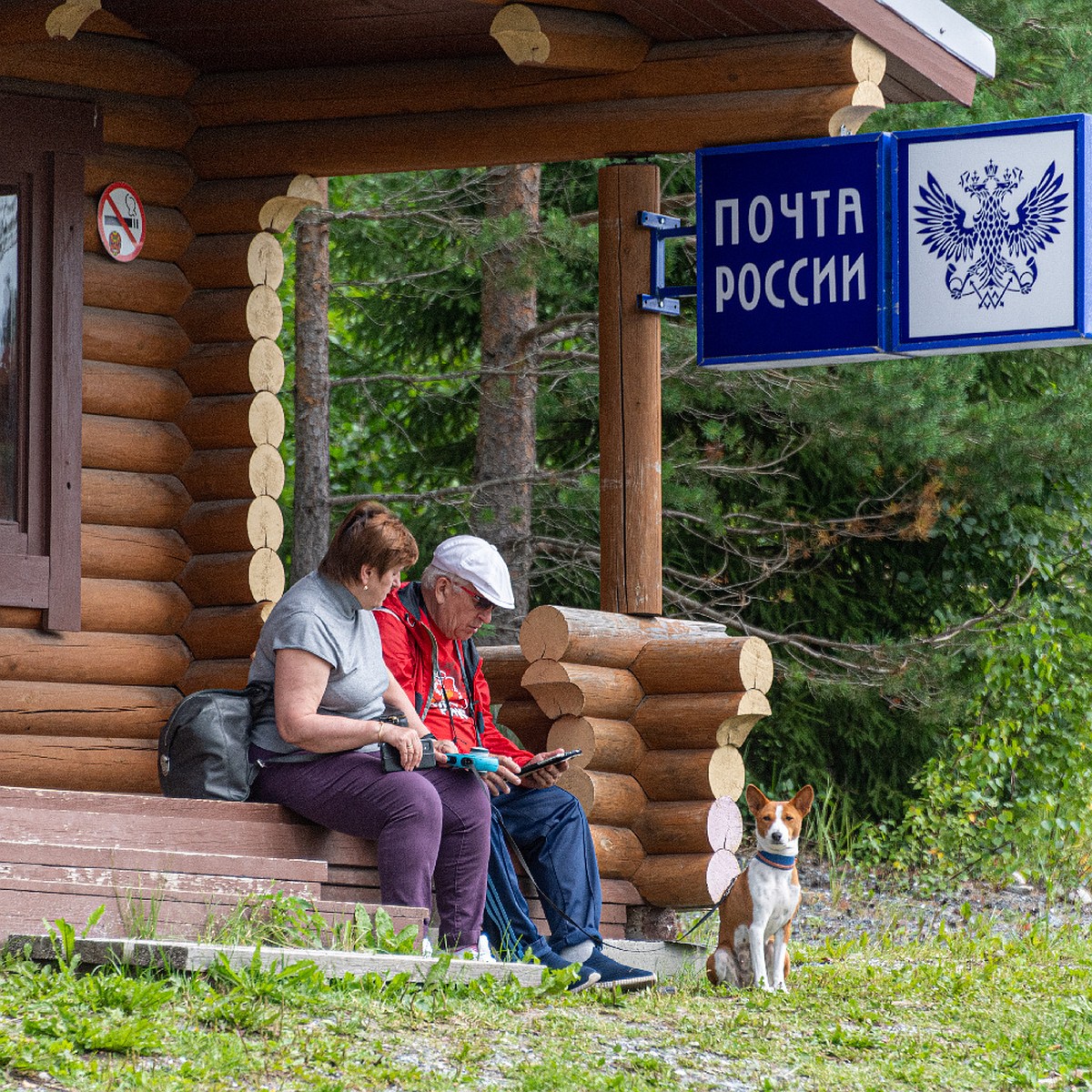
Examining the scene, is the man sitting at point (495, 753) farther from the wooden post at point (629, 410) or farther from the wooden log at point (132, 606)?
the wooden log at point (132, 606)

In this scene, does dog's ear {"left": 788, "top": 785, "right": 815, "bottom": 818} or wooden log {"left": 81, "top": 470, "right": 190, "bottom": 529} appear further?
wooden log {"left": 81, "top": 470, "right": 190, "bottom": 529}

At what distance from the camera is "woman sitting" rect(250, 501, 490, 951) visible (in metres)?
5.86

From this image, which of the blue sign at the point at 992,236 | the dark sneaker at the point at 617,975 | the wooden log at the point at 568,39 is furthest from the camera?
the wooden log at the point at 568,39

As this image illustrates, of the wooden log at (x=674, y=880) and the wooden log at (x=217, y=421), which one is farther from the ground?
the wooden log at (x=217, y=421)

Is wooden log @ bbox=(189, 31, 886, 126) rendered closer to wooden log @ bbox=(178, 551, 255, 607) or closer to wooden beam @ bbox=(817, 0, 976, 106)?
wooden beam @ bbox=(817, 0, 976, 106)

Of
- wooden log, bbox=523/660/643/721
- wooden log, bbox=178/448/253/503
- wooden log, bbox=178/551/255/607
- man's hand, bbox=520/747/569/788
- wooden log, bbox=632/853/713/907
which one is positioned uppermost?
wooden log, bbox=178/448/253/503

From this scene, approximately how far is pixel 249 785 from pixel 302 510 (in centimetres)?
485

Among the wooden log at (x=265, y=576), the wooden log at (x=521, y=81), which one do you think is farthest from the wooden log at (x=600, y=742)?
the wooden log at (x=521, y=81)

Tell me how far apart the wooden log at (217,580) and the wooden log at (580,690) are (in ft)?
4.79

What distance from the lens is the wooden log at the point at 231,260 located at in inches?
313

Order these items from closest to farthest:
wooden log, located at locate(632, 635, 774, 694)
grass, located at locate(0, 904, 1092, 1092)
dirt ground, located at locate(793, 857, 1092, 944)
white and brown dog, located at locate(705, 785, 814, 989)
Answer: grass, located at locate(0, 904, 1092, 1092) < white and brown dog, located at locate(705, 785, 814, 989) < wooden log, located at locate(632, 635, 774, 694) < dirt ground, located at locate(793, 857, 1092, 944)

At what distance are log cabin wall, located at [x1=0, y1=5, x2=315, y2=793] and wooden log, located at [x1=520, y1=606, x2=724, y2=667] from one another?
1412 mm

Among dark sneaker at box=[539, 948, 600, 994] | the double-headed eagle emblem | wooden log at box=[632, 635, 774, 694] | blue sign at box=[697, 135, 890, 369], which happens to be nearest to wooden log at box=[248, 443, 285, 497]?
wooden log at box=[632, 635, 774, 694]

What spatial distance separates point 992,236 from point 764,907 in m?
2.52
